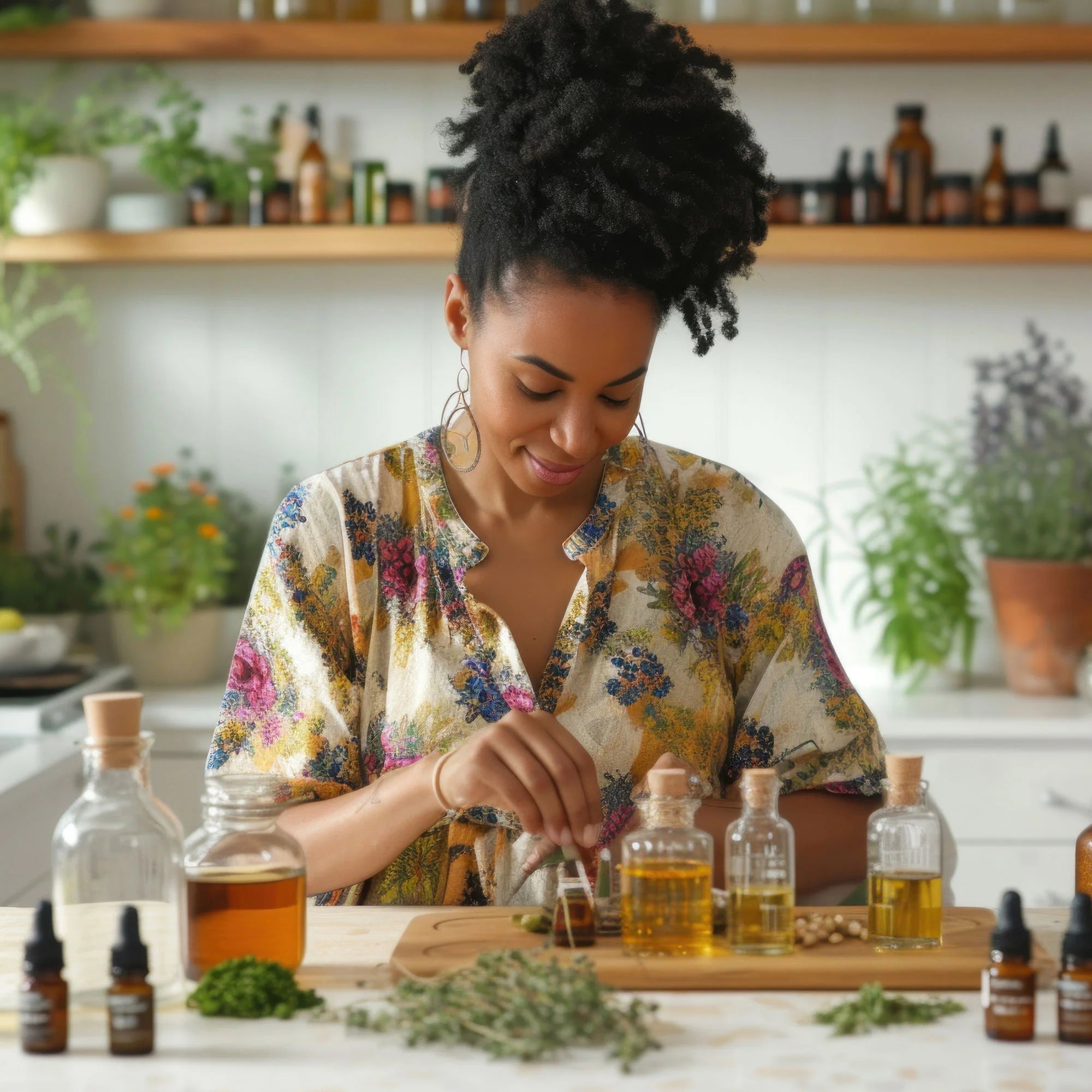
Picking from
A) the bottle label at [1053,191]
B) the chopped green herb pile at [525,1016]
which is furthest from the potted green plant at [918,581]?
the chopped green herb pile at [525,1016]

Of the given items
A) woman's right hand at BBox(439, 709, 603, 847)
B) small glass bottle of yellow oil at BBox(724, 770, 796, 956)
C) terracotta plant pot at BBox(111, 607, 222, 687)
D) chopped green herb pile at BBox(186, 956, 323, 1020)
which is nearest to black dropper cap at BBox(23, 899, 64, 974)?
chopped green herb pile at BBox(186, 956, 323, 1020)

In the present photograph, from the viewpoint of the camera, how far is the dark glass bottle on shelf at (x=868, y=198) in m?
3.05

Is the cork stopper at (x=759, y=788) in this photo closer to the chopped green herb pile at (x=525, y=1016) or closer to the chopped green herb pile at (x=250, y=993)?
the chopped green herb pile at (x=525, y=1016)

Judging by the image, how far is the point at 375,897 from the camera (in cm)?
148

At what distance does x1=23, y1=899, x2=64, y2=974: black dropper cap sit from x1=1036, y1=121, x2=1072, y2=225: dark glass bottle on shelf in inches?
104

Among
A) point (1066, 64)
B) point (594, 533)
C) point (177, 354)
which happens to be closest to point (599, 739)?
point (594, 533)

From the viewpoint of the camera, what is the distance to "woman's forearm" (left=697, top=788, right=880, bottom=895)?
4.83 feet

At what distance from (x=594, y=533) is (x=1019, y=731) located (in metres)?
1.38

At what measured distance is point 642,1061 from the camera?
35.3 inches

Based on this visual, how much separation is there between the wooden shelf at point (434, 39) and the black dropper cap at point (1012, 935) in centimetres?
228

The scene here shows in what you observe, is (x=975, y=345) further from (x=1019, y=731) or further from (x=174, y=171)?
(x=174, y=171)

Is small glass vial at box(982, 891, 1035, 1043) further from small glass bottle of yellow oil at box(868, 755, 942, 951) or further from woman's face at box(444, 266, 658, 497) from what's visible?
woman's face at box(444, 266, 658, 497)

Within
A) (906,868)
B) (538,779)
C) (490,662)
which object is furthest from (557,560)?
(906,868)

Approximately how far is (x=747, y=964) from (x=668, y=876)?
81mm
